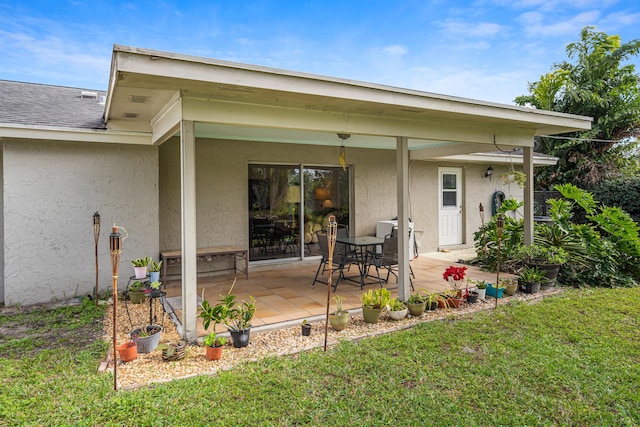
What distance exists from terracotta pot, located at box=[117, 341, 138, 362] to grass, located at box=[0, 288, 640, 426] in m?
0.21

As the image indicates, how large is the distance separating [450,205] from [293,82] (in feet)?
23.3

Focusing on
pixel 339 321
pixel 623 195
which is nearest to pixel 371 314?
pixel 339 321

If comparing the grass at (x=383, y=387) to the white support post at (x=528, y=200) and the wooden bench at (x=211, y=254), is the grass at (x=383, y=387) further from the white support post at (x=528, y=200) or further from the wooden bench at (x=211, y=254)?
the white support post at (x=528, y=200)

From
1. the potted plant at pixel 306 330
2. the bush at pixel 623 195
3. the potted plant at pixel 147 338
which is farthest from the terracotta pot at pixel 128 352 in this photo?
the bush at pixel 623 195

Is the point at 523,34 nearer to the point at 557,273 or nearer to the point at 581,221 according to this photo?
the point at 581,221

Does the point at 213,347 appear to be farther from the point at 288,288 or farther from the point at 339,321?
the point at 288,288

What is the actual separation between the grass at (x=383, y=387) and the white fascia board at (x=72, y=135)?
2.61 meters

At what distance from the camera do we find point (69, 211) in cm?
548

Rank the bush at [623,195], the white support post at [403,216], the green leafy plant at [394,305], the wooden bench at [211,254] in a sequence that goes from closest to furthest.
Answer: the green leafy plant at [394,305]
the white support post at [403,216]
the wooden bench at [211,254]
the bush at [623,195]

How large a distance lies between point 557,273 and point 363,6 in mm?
8356

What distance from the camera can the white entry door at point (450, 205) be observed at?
382 inches

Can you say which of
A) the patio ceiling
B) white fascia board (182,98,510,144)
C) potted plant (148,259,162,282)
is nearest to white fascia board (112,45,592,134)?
the patio ceiling

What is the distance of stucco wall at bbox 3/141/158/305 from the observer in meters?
5.18

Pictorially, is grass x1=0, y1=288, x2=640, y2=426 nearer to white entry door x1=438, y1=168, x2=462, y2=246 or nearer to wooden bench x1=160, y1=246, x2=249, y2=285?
wooden bench x1=160, y1=246, x2=249, y2=285
